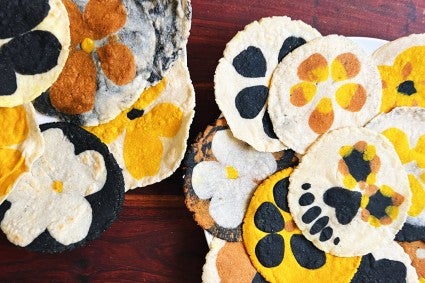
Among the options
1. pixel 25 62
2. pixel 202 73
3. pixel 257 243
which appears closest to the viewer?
pixel 25 62

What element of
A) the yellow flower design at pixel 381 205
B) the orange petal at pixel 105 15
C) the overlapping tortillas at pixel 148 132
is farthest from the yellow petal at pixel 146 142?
the yellow flower design at pixel 381 205

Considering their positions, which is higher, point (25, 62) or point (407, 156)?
point (25, 62)

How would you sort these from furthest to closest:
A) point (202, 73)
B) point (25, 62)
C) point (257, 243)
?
point (202, 73) < point (257, 243) < point (25, 62)

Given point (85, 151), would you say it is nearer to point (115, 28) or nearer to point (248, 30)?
point (115, 28)

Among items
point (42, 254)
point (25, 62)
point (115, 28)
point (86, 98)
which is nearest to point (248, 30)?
point (115, 28)

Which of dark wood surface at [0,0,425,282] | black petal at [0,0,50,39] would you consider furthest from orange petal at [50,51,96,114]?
dark wood surface at [0,0,425,282]

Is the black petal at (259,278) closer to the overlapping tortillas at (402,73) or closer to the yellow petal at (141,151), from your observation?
the yellow petal at (141,151)
